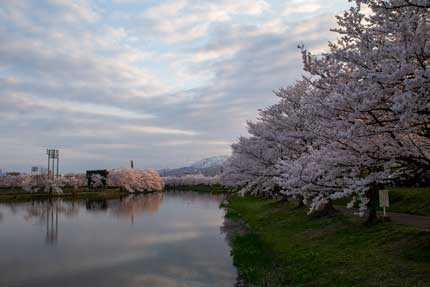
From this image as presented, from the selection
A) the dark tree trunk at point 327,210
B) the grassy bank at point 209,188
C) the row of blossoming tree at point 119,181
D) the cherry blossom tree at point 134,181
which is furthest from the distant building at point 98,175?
the dark tree trunk at point 327,210

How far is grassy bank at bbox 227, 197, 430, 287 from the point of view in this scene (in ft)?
32.4

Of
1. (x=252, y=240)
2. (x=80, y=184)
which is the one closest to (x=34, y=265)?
(x=252, y=240)

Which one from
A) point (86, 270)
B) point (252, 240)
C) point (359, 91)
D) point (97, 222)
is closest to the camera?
point (359, 91)

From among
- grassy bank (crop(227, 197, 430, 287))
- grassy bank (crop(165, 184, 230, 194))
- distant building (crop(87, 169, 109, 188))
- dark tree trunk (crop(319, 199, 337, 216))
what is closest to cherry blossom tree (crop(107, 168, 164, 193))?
distant building (crop(87, 169, 109, 188))

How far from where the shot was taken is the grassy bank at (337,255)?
9.88 m

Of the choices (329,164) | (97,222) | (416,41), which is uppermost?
(416,41)

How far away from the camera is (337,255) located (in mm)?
12734

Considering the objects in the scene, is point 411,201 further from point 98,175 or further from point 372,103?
point 98,175

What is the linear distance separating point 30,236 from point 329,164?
2334 cm

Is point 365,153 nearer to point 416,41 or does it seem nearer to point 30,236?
point 416,41

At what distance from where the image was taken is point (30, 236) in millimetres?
26547

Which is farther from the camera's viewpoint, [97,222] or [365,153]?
[97,222]

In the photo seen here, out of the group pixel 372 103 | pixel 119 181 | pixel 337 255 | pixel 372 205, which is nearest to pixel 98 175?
pixel 119 181

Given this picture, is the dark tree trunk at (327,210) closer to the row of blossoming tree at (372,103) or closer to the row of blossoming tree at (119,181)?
the row of blossoming tree at (372,103)
